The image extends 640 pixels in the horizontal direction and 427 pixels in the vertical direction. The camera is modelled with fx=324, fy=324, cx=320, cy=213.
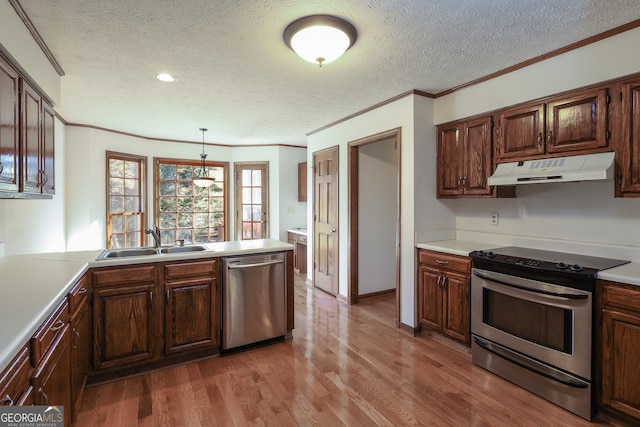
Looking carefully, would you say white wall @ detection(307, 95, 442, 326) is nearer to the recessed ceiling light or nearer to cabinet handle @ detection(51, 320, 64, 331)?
the recessed ceiling light

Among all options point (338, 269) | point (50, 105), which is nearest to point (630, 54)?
point (338, 269)

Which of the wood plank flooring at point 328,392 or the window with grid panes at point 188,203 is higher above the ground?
the window with grid panes at point 188,203

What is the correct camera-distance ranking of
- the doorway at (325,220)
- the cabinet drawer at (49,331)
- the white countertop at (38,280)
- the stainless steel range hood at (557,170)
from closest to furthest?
the white countertop at (38,280), the cabinet drawer at (49,331), the stainless steel range hood at (557,170), the doorway at (325,220)

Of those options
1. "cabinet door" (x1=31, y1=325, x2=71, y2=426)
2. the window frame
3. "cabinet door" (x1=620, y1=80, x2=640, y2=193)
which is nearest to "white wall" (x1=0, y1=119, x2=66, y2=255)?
"cabinet door" (x1=31, y1=325, x2=71, y2=426)

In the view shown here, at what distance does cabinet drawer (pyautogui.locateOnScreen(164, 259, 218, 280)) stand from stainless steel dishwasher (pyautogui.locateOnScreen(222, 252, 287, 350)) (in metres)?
0.10

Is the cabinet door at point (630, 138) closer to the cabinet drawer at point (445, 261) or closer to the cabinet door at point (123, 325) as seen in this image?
the cabinet drawer at point (445, 261)

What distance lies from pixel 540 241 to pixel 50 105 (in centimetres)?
420

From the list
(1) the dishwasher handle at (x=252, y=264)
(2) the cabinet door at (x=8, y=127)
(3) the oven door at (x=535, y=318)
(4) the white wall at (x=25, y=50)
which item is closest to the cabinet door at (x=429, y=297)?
(3) the oven door at (x=535, y=318)

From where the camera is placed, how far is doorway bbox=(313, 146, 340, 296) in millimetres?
4402

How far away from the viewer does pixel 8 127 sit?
1.78 meters

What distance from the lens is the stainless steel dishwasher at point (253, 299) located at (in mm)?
2781

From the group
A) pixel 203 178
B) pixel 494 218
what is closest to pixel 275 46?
pixel 494 218

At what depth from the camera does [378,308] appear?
401 cm

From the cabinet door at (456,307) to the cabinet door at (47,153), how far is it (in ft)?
10.8
